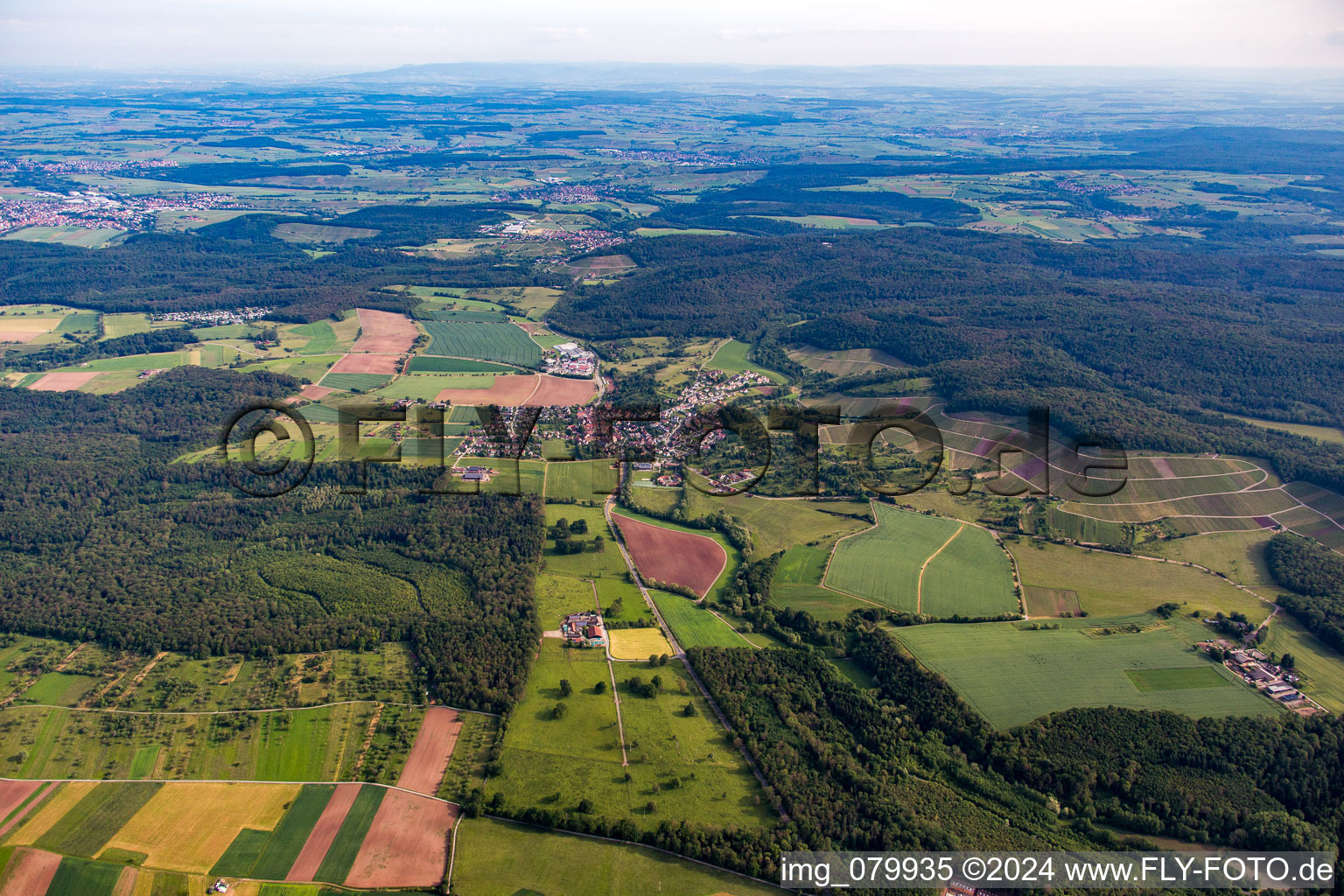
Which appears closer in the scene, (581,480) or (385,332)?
(581,480)

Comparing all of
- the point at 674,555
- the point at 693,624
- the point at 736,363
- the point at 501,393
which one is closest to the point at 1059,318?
the point at 736,363

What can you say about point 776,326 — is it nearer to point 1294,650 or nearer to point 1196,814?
point 1294,650

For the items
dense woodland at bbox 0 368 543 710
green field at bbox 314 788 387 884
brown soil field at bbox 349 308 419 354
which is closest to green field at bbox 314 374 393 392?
brown soil field at bbox 349 308 419 354

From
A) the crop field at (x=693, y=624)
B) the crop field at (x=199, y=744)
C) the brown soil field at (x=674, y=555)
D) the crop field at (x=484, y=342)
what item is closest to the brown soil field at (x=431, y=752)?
the crop field at (x=199, y=744)

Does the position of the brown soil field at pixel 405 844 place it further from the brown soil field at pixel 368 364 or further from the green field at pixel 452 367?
the brown soil field at pixel 368 364

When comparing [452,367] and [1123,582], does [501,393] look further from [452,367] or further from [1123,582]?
[1123,582]

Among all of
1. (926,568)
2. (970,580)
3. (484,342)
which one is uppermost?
(484,342)
